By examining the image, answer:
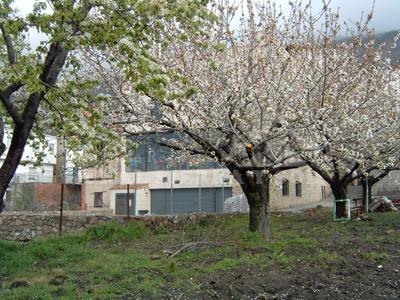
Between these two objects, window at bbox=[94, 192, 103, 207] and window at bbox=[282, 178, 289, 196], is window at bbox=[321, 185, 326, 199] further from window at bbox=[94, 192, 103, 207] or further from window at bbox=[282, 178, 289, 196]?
window at bbox=[94, 192, 103, 207]

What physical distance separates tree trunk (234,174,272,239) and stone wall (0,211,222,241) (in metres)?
4.38

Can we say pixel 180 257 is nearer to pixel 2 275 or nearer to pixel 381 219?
pixel 2 275

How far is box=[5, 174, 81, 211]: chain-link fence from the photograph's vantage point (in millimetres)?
25766

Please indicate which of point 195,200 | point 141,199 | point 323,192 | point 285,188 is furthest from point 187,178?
point 323,192

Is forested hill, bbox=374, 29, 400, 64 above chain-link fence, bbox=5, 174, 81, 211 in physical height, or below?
above

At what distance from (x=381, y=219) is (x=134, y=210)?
17.0 metres

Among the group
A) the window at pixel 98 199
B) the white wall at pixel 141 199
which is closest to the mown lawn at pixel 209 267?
the white wall at pixel 141 199

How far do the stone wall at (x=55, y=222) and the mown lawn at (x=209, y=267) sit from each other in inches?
103

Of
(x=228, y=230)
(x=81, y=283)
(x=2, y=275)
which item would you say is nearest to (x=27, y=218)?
(x=228, y=230)

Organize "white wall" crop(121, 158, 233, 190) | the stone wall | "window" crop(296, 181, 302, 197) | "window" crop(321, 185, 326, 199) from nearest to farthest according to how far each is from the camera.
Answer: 1. the stone wall
2. "white wall" crop(121, 158, 233, 190)
3. "window" crop(296, 181, 302, 197)
4. "window" crop(321, 185, 326, 199)

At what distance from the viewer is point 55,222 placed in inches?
690

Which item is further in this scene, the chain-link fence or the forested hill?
the chain-link fence

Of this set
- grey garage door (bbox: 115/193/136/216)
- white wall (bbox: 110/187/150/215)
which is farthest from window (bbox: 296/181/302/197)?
grey garage door (bbox: 115/193/136/216)

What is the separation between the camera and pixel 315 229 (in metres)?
15.1
